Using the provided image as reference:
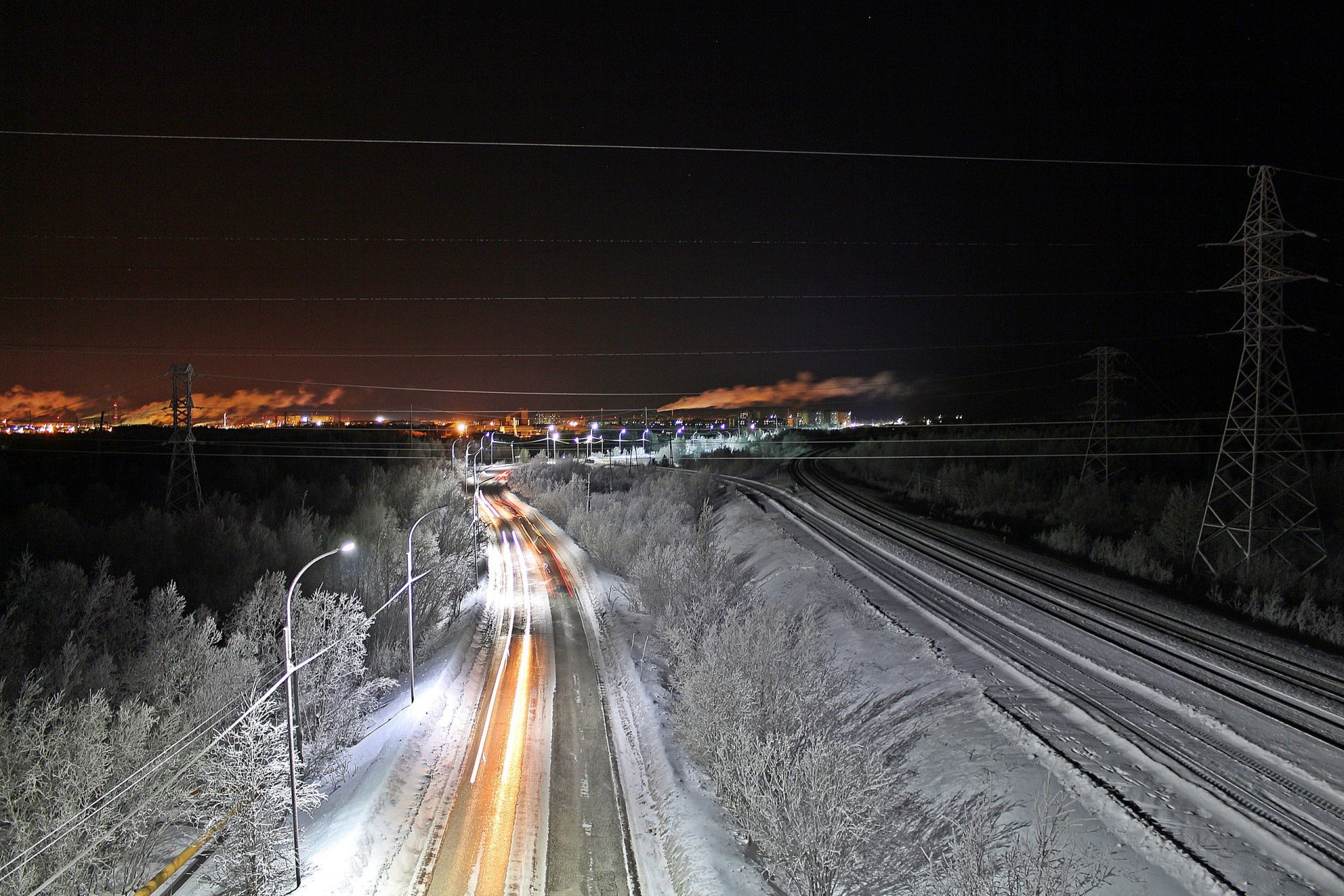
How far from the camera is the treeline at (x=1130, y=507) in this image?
59.0 feet

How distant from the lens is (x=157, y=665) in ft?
50.7

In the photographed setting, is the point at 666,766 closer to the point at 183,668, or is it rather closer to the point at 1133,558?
the point at 183,668

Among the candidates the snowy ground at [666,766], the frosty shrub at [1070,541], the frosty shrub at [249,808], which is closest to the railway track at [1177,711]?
the snowy ground at [666,766]

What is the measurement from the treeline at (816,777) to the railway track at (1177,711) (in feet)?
4.78

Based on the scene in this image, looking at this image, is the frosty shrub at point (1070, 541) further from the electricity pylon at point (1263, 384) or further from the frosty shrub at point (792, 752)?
the frosty shrub at point (792, 752)

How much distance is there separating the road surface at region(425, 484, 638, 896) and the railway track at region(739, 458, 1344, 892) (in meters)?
8.12

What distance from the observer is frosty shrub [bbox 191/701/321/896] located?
11.0m

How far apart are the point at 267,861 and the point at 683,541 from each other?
19.6 metres

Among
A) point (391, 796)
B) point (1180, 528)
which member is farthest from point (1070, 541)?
point (391, 796)

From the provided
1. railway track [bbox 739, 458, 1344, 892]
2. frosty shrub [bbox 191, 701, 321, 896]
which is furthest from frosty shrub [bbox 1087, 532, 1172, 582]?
frosty shrub [bbox 191, 701, 321, 896]

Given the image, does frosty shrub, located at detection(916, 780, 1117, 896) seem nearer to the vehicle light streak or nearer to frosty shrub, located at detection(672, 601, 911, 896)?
frosty shrub, located at detection(672, 601, 911, 896)

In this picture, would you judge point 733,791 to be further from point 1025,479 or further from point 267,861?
point 1025,479

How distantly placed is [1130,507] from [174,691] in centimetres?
3620

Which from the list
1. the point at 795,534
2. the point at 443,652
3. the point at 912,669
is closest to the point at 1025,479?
the point at 795,534
